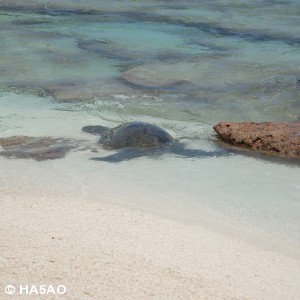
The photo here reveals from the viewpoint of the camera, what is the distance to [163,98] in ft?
28.0

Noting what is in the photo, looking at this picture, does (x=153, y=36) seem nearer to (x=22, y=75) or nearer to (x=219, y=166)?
(x=22, y=75)

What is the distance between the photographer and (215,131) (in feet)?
23.0

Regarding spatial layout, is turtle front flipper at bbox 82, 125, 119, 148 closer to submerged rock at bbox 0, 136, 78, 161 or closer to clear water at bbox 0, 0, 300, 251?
clear water at bbox 0, 0, 300, 251

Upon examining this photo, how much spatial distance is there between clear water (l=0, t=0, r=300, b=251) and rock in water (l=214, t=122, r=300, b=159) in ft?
0.59

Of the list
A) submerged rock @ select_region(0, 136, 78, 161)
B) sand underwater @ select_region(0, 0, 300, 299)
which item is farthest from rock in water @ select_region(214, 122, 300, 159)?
submerged rock @ select_region(0, 136, 78, 161)

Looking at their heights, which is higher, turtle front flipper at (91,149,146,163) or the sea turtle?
the sea turtle

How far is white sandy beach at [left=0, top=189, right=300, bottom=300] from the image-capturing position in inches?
143

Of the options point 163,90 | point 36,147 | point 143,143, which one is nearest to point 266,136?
point 143,143

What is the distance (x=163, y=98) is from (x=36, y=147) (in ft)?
7.96

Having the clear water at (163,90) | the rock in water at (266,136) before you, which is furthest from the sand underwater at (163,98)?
the rock in water at (266,136)

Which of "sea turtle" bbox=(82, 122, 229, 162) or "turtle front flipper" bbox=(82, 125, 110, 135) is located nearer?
"sea turtle" bbox=(82, 122, 229, 162)

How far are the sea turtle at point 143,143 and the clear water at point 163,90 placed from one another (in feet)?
0.47

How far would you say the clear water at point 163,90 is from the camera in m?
5.52

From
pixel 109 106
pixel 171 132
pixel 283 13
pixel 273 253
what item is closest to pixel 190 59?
pixel 109 106
